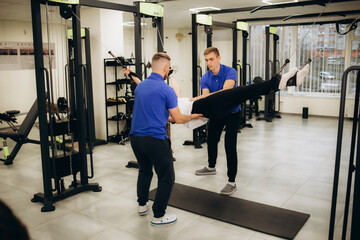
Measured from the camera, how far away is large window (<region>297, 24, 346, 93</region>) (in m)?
9.09

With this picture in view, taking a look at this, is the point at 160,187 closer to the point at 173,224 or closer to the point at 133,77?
the point at 173,224

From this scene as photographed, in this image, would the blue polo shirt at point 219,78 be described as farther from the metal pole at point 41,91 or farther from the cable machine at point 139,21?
the metal pole at point 41,91

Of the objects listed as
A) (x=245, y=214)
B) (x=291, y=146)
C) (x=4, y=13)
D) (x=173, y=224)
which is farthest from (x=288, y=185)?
(x=4, y=13)

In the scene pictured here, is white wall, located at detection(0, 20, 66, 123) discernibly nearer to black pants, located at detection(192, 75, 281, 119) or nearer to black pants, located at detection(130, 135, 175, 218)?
black pants, located at detection(130, 135, 175, 218)

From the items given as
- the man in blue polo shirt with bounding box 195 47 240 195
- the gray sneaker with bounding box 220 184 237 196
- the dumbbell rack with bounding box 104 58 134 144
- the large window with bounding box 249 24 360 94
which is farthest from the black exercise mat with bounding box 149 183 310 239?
the large window with bounding box 249 24 360 94

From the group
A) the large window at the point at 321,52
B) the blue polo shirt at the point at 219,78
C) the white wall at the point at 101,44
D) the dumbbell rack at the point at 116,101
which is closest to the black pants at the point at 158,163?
the blue polo shirt at the point at 219,78

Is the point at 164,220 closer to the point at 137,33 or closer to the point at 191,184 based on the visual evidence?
the point at 191,184

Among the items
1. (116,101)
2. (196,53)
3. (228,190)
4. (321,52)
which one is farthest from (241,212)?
(321,52)

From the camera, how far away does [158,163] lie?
2883 mm

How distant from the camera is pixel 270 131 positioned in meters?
7.41

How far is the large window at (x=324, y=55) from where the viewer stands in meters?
9.09

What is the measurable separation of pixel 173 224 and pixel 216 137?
121 cm

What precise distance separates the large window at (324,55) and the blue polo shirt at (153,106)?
7.11 m

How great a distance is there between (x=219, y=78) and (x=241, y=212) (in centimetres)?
149
